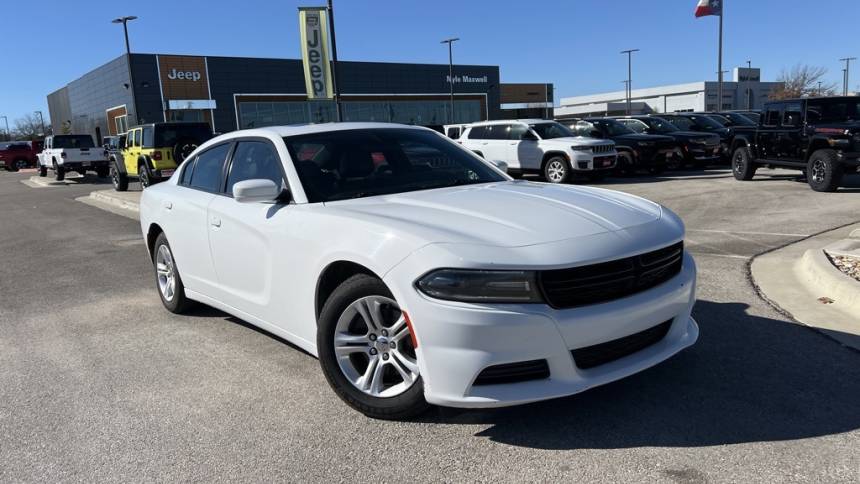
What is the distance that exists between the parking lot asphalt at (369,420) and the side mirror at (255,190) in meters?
1.15

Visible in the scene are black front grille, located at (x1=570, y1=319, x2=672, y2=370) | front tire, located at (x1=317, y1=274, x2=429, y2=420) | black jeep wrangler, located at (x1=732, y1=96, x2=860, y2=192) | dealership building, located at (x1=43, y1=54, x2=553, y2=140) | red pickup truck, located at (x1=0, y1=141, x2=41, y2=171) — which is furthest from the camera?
dealership building, located at (x1=43, y1=54, x2=553, y2=140)

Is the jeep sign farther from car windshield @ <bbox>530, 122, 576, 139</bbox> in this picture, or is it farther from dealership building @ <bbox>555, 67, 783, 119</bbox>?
dealership building @ <bbox>555, 67, 783, 119</bbox>

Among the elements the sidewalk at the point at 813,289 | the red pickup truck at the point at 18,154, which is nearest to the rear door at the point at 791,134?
the sidewalk at the point at 813,289

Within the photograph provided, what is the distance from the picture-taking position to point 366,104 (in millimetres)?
60781

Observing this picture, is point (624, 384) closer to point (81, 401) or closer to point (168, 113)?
point (81, 401)

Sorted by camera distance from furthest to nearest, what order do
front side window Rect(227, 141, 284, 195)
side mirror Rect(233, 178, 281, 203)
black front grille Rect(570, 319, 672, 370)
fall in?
front side window Rect(227, 141, 284, 195), side mirror Rect(233, 178, 281, 203), black front grille Rect(570, 319, 672, 370)

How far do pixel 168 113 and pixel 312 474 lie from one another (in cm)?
5118

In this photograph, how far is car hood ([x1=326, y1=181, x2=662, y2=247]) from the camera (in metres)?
3.02

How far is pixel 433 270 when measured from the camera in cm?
287

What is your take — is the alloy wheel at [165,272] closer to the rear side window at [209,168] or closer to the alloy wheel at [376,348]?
the rear side window at [209,168]

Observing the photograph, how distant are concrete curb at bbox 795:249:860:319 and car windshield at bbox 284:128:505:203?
9.24 feet

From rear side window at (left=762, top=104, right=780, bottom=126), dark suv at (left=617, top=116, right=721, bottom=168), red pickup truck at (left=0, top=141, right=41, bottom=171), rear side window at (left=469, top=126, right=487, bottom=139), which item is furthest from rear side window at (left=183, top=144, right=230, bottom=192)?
red pickup truck at (left=0, top=141, right=41, bottom=171)

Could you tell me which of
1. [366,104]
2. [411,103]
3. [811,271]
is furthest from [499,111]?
[811,271]

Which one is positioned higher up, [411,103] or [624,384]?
[411,103]
